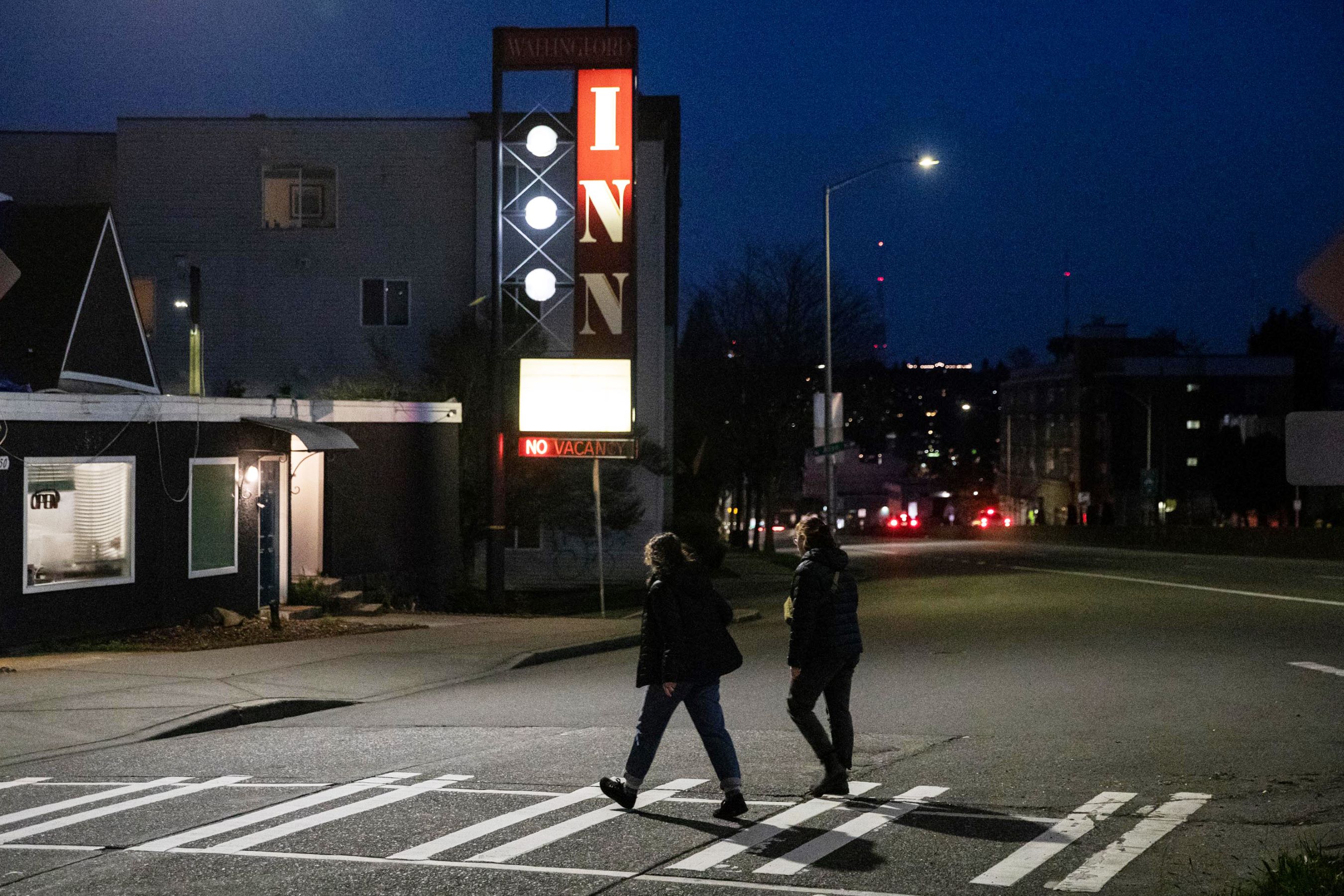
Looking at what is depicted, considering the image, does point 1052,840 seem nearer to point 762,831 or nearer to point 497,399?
point 762,831

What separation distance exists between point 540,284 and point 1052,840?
21.5 meters

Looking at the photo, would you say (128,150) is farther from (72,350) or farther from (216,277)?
(72,350)

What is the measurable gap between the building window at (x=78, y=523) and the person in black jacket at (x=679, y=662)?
37.6ft

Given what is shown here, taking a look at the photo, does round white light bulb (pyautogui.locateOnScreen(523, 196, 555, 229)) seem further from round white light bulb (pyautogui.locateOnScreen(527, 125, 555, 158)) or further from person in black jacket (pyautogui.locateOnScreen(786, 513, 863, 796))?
person in black jacket (pyautogui.locateOnScreen(786, 513, 863, 796))

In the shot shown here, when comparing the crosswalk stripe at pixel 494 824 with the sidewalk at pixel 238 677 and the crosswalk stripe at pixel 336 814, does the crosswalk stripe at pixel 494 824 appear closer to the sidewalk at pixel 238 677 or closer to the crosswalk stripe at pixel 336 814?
the crosswalk stripe at pixel 336 814

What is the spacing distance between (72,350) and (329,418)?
414 centimetres

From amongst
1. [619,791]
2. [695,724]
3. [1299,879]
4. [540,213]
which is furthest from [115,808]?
[540,213]

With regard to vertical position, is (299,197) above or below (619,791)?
above

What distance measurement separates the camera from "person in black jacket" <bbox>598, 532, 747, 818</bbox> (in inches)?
345

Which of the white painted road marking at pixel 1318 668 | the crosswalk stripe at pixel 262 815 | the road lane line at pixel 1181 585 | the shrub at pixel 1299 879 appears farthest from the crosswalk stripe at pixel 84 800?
the road lane line at pixel 1181 585

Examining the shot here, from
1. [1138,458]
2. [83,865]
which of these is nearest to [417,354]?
[83,865]

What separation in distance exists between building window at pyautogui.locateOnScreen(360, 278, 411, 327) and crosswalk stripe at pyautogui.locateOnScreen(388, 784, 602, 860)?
31.5 meters

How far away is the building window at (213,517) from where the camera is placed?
67.8 ft

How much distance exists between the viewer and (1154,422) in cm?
10212
